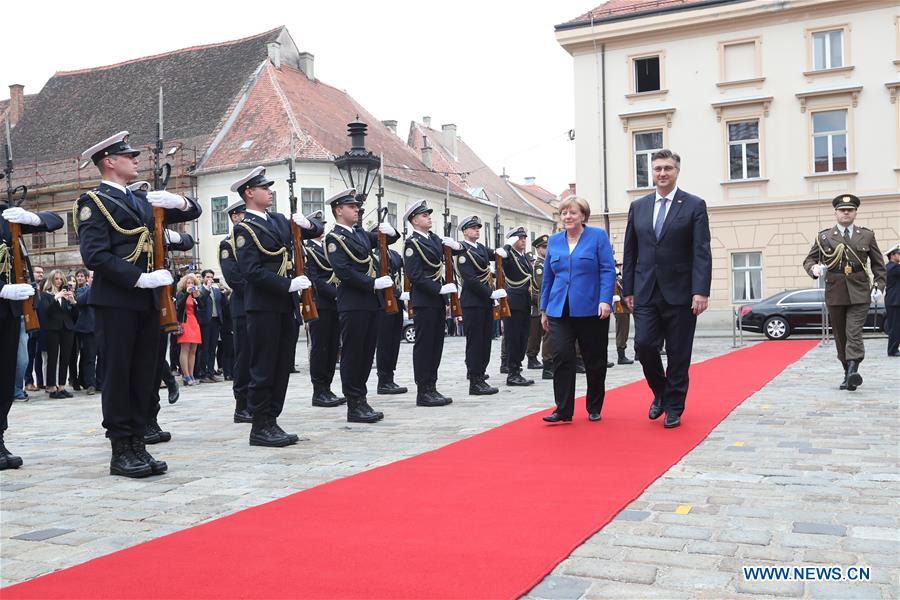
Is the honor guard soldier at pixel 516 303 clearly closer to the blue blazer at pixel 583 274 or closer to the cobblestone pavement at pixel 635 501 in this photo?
the cobblestone pavement at pixel 635 501

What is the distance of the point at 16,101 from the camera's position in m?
47.6

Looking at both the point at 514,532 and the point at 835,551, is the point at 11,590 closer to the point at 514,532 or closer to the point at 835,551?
the point at 514,532

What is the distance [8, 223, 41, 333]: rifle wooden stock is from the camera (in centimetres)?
580

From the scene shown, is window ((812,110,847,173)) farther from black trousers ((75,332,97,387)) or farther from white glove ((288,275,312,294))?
white glove ((288,275,312,294))

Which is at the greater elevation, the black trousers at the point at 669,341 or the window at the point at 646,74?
the window at the point at 646,74

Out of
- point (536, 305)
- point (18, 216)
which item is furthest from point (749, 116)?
point (18, 216)

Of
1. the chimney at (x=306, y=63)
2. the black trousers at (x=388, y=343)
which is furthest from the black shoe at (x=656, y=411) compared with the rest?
the chimney at (x=306, y=63)

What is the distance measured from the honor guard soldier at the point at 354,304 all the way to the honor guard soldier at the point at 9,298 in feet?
7.84

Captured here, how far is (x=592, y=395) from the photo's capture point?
719 centimetres

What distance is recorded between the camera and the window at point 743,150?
92.7ft

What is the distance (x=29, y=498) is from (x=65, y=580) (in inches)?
67.9

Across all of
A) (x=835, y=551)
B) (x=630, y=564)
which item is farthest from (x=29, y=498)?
(x=835, y=551)

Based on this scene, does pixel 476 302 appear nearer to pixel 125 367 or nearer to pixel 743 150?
pixel 125 367

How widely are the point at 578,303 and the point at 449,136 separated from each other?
50529 mm
